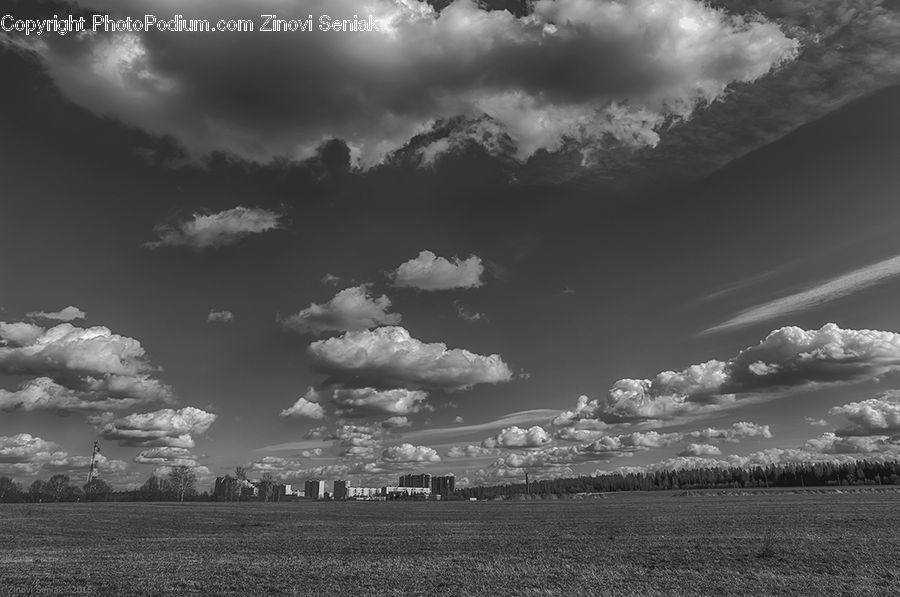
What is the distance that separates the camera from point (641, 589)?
18.8m

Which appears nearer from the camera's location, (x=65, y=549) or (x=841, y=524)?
(x=65, y=549)

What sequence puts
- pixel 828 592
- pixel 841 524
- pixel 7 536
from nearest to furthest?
pixel 828 592, pixel 7 536, pixel 841 524

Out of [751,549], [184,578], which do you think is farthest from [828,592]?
[184,578]

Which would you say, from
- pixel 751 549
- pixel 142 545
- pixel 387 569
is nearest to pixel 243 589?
pixel 387 569

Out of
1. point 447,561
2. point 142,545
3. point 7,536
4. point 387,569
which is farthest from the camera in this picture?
point 7,536

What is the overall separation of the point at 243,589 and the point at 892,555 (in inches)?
1090

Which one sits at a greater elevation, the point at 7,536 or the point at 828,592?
the point at 828,592

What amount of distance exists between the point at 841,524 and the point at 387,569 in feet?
127

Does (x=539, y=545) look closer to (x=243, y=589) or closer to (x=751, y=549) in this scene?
(x=751, y=549)

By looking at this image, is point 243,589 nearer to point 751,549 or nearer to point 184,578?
point 184,578

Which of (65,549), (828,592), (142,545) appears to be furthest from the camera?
(142,545)

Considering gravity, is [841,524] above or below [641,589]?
below

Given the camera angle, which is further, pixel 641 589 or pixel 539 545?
pixel 539 545

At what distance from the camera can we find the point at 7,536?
4050 centimetres
